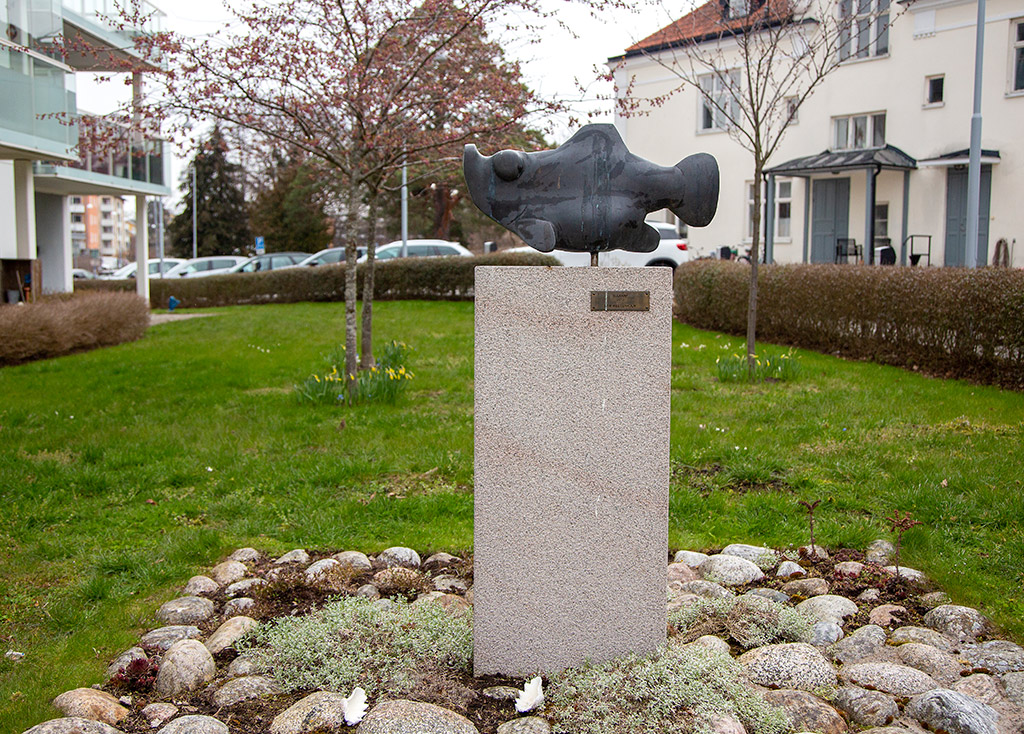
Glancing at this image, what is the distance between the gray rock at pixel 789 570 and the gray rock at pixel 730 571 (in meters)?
0.09

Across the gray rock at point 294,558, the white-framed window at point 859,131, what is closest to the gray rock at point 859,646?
the gray rock at point 294,558

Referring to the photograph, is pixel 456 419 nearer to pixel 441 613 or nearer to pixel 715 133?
pixel 441 613

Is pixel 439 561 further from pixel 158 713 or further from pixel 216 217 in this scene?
pixel 216 217

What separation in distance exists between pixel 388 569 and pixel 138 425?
13.7ft

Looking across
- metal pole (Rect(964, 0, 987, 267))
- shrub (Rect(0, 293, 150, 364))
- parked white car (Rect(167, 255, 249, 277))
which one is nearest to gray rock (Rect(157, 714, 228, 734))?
shrub (Rect(0, 293, 150, 364))

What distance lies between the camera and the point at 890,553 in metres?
4.59

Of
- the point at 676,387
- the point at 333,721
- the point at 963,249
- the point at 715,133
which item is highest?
the point at 715,133

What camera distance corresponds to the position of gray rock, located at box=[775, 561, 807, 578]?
172 inches

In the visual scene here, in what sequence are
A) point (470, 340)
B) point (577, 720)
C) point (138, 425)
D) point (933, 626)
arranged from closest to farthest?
point (577, 720) < point (933, 626) < point (138, 425) < point (470, 340)

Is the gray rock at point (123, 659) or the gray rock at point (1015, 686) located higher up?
the gray rock at point (1015, 686)

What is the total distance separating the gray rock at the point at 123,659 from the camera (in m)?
3.46

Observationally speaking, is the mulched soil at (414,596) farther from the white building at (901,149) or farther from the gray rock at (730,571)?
the white building at (901,149)

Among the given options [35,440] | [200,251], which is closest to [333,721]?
[35,440]

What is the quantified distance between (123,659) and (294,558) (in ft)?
3.97
